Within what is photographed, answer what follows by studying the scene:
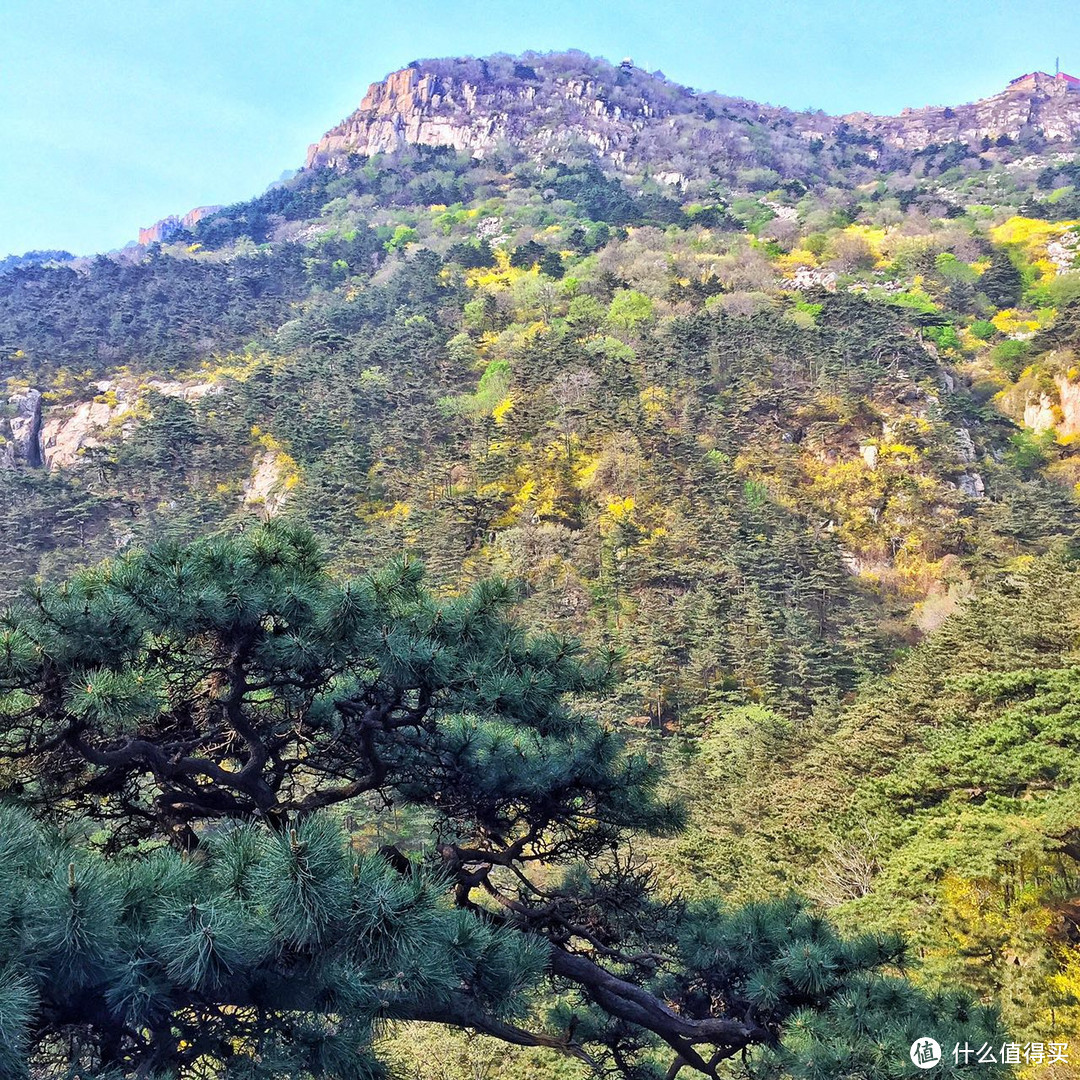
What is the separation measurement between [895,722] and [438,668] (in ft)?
39.1

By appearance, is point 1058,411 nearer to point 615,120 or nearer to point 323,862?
point 323,862

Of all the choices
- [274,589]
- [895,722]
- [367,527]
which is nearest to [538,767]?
[274,589]

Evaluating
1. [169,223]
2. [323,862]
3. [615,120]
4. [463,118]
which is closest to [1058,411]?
[323,862]

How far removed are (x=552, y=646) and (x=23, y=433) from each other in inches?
1399

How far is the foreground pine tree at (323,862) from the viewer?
2191 mm

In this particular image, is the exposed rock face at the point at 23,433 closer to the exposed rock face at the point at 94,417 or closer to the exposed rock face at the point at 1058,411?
the exposed rock face at the point at 94,417

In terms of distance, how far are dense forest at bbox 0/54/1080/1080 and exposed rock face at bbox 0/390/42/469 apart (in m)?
0.20

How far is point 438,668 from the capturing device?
3240 millimetres

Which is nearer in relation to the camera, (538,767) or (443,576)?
(538,767)

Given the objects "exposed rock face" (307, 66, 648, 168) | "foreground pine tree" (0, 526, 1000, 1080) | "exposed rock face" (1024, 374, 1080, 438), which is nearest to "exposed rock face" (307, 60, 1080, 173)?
"exposed rock face" (307, 66, 648, 168)

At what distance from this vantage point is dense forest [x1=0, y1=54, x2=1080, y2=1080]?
2506 mm

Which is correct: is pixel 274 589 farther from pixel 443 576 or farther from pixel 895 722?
pixel 443 576

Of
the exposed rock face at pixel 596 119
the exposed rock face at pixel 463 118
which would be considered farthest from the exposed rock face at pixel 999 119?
the exposed rock face at pixel 463 118

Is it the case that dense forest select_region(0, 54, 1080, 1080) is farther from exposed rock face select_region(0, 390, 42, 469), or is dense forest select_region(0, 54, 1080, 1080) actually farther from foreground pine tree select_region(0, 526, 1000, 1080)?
exposed rock face select_region(0, 390, 42, 469)
